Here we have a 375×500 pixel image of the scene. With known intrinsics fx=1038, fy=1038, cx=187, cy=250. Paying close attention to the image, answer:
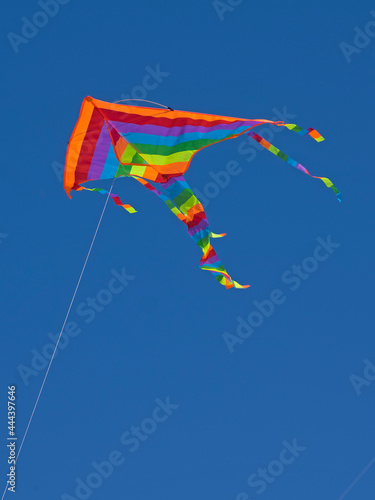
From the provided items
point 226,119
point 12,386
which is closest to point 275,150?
point 226,119

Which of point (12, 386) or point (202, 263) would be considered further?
point (12, 386)

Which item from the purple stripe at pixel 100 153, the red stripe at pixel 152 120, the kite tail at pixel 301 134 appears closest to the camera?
the kite tail at pixel 301 134

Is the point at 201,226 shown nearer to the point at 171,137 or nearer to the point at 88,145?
the point at 171,137

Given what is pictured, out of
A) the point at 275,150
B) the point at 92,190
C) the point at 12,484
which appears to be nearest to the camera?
the point at 275,150

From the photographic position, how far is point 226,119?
1628 centimetres

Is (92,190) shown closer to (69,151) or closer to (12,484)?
(69,151)

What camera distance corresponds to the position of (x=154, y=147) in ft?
53.8

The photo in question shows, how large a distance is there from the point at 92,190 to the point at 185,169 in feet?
5.20

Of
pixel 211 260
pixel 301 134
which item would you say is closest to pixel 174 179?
pixel 211 260

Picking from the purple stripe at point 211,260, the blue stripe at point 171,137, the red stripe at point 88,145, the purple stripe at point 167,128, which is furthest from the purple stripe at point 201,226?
the red stripe at point 88,145

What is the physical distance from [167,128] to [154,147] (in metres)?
0.37

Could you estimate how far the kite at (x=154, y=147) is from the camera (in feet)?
52.8

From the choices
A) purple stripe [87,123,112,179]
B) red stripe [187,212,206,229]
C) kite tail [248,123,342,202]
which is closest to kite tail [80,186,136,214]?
purple stripe [87,123,112,179]

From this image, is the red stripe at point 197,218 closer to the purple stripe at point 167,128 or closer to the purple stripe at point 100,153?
the purple stripe at point 167,128
